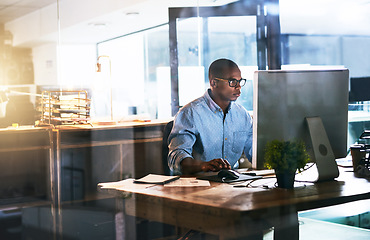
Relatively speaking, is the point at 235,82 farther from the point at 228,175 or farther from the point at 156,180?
the point at 156,180

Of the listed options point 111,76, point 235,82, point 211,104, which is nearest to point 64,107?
point 111,76

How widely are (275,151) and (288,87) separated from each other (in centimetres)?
27

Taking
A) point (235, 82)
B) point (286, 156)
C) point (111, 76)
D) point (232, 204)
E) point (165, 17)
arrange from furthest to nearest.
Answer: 1. point (165, 17)
2. point (111, 76)
3. point (235, 82)
4. point (286, 156)
5. point (232, 204)

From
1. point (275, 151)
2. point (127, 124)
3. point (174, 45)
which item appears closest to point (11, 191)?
point (127, 124)

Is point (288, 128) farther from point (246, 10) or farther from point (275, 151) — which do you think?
point (246, 10)

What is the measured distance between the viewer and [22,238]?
136 inches

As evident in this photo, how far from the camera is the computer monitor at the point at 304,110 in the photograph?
1859 millimetres

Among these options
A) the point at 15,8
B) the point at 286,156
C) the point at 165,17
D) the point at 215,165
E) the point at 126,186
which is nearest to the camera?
the point at 286,156

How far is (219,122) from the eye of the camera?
2686 mm

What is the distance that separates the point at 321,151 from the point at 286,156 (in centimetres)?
27

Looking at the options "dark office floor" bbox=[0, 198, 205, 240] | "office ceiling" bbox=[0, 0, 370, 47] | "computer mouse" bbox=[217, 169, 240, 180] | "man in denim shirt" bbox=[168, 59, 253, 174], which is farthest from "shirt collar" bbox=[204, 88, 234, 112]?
"office ceiling" bbox=[0, 0, 370, 47]

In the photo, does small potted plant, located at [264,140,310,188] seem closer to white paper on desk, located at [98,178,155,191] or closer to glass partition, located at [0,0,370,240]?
white paper on desk, located at [98,178,155,191]

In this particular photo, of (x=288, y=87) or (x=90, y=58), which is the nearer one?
(x=288, y=87)

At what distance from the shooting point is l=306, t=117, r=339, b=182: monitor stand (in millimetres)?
1969
